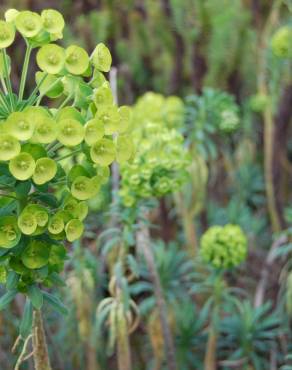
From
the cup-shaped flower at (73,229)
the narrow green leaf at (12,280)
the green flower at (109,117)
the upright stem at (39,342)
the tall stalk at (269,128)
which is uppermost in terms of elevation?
the tall stalk at (269,128)

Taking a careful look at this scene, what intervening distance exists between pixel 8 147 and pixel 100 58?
0.66 ft

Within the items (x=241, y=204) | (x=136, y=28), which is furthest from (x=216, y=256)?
(x=136, y=28)

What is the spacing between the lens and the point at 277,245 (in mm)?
2111

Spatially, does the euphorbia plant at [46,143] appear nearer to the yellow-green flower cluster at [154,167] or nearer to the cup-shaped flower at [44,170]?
the cup-shaped flower at [44,170]

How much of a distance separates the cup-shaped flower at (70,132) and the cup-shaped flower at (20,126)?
0.04m

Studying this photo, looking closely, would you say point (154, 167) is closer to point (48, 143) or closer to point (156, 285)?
point (156, 285)

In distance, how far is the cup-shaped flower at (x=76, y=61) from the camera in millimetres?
988

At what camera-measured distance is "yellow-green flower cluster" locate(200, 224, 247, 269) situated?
1.70m

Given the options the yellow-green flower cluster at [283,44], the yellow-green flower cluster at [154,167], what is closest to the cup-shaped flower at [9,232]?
the yellow-green flower cluster at [154,167]

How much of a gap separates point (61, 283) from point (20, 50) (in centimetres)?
193

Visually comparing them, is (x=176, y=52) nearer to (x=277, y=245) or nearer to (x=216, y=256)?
(x=277, y=245)

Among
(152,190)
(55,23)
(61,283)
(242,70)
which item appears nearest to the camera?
(55,23)

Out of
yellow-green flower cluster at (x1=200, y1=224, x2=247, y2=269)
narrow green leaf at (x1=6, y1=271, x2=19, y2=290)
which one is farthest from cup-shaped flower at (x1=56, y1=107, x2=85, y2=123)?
yellow-green flower cluster at (x1=200, y1=224, x2=247, y2=269)

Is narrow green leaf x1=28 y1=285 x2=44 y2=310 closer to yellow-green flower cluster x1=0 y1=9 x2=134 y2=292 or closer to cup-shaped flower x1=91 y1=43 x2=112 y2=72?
yellow-green flower cluster x1=0 y1=9 x2=134 y2=292
